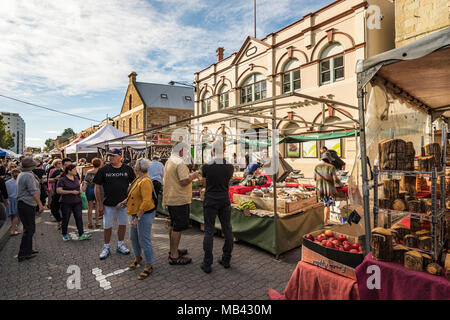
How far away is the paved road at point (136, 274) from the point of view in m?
3.47

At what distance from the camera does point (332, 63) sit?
12789mm

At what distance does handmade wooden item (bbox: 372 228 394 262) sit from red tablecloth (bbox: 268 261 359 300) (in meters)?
0.41

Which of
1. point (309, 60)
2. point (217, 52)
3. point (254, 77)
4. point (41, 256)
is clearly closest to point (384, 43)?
point (309, 60)

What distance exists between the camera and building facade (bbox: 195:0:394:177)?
11742 millimetres

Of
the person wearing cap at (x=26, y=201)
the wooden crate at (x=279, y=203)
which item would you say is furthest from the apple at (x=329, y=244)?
the person wearing cap at (x=26, y=201)

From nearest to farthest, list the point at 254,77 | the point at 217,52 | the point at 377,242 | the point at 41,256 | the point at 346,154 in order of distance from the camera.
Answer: the point at 377,242
the point at 41,256
the point at 346,154
the point at 254,77
the point at 217,52

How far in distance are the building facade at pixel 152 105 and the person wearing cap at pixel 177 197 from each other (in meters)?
27.1

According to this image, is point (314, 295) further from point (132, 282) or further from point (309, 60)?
point (309, 60)

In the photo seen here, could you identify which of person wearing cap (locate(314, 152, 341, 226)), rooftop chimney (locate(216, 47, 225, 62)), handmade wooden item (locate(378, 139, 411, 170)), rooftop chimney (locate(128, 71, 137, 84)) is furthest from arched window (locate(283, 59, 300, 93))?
rooftop chimney (locate(128, 71, 137, 84))

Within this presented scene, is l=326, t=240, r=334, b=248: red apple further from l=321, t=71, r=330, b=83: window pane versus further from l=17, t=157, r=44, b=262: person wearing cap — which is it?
l=321, t=71, r=330, b=83: window pane

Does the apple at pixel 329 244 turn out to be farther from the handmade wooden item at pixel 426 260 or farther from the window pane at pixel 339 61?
the window pane at pixel 339 61

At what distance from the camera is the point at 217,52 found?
20.6m

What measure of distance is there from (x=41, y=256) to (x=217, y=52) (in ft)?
63.3

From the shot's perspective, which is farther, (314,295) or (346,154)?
(346,154)
